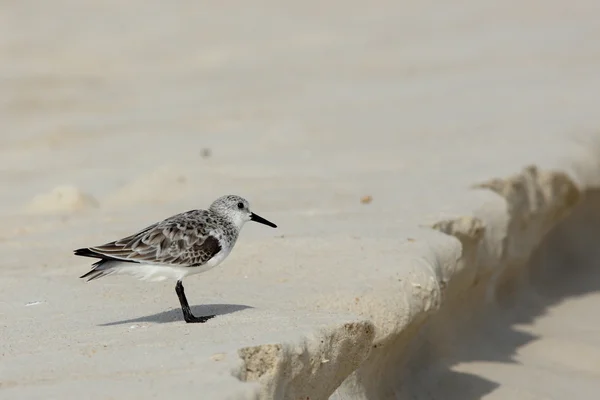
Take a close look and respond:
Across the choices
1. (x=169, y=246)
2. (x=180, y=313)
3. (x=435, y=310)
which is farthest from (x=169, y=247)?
(x=435, y=310)

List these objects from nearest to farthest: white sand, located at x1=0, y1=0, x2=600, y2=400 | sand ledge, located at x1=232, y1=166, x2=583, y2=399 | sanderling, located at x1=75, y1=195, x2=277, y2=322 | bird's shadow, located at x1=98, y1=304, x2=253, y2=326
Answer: sand ledge, located at x1=232, y1=166, x2=583, y2=399 < white sand, located at x1=0, y1=0, x2=600, y2=400 < sanderling, located at x1=75, y1=195, x2=277, y2=322 < bird's shadow, located at x1=98, y1=304, x2=253, y2=326

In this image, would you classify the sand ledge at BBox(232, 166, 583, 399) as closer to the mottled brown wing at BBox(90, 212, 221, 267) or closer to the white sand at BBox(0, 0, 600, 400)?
the white sand at BBox(0, 0, 600, 400)

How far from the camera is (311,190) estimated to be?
10.8 metres

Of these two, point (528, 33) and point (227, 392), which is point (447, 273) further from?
point (528, 33)

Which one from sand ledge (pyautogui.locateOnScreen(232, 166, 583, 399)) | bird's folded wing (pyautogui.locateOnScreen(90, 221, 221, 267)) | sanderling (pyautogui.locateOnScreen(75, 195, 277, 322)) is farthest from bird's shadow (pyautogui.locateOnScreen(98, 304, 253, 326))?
sand ledge (pyautogui.locateOnScreen(232, 166, 583, 399))

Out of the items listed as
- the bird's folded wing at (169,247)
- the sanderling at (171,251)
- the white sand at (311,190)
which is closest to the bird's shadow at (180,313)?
the white sand at (311,190)

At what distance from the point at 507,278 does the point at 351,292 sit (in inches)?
166

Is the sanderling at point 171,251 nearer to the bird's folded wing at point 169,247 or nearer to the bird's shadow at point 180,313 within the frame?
the bird's folded wing at point 169,247

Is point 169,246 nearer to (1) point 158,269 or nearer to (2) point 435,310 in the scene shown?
(1) point 158,269

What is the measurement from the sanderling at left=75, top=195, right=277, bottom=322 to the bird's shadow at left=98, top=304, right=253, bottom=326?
16 centimetres

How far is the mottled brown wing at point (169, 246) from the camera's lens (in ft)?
20.3

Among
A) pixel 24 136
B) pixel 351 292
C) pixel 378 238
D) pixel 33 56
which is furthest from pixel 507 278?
pixel 33 56

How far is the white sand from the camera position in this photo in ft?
19.3

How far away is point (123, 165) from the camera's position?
1429 cm
